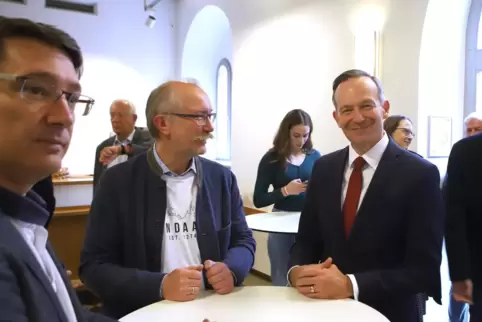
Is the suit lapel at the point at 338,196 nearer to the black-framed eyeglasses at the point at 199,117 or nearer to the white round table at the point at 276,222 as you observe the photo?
the black-framed eyeglasses at the point at 199,117

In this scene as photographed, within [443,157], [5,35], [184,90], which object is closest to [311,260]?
[184,90]

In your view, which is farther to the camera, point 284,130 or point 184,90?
point 284,130

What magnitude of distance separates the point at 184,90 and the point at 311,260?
0.83 meters

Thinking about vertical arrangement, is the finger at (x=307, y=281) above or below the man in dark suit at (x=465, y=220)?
below

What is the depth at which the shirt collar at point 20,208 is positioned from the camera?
0.68 metres

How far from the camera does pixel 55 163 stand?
753 millimetres

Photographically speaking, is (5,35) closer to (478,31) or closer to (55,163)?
(55,163)

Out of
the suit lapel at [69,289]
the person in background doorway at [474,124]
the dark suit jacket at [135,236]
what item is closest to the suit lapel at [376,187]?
the dark suit jacket at [135,236]

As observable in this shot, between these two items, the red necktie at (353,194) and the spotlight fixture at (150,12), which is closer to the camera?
the red necktie at (353,194)

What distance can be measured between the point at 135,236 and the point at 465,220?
122 centimetres

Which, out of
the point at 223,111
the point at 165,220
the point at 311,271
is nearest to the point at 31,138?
the point at 165,220

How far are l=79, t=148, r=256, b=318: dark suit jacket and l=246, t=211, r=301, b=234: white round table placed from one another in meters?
0.90

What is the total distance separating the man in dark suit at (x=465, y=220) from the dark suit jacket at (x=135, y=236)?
30.4 inches

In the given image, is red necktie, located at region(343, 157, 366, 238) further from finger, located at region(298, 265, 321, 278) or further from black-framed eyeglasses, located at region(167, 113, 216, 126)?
black-framed eyeglasses, located at region(167, 113, 216, 126)
